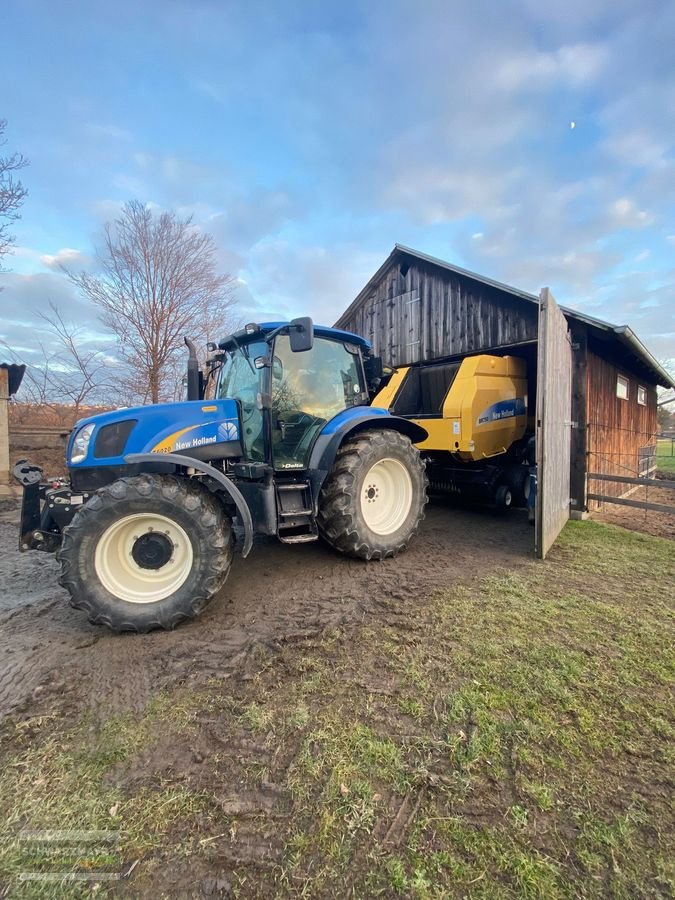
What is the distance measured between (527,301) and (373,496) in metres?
4.24

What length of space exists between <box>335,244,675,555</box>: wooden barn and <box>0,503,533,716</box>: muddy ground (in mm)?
1495

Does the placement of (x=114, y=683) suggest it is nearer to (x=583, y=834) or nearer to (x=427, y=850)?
(x=427, y=850)

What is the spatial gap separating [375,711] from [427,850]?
68cm

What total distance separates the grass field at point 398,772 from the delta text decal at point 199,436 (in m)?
1.72

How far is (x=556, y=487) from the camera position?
16.1 ft

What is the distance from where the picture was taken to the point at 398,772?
Result: 1675 mm

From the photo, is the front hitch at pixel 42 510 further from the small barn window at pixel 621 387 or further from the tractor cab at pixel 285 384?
the small barn window at pixel 621 387

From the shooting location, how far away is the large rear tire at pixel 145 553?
2758mm

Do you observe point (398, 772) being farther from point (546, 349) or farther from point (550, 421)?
point (546, 349)

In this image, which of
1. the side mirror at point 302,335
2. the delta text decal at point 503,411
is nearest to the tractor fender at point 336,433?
the side mirror at point 302,335

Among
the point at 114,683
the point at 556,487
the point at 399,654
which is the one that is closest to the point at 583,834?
the point at 399,654

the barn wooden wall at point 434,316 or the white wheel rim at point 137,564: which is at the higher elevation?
the barn wooden wall at point 434,316

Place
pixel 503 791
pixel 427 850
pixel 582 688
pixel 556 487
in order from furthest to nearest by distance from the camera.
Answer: pixel 556 487 < pixel 582 688 < pixel 503 791 < pixel 427 850

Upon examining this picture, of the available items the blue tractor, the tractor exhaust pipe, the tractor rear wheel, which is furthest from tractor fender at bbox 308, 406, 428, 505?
the tractor exhaust pipe
